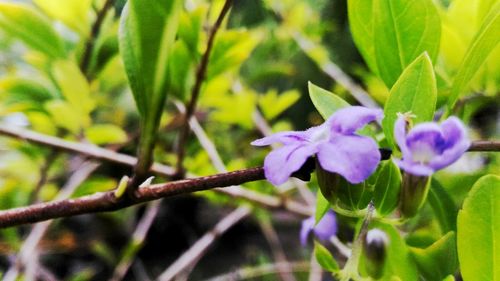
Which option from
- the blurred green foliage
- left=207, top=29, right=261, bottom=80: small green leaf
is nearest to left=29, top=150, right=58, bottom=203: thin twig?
the blurred green foliage

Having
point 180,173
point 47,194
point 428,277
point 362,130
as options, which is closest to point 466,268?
point 428,277

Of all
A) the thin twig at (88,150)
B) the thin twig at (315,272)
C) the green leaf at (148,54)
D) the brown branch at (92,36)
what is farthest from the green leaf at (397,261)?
the thin twig at (315,272)

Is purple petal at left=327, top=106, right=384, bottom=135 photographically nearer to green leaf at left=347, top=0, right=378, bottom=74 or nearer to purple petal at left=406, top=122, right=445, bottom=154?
purple petal at left=406, top=122, right=445, bottom=154

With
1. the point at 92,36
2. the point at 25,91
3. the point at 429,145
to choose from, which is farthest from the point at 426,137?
the point at 25,91

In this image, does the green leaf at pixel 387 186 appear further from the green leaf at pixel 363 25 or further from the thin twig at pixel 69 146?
the thin twig at pixel 69 146

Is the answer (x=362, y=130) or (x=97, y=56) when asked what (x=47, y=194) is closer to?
(x=97, y=56)

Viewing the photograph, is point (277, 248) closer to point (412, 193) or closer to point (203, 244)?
point (203, 244)

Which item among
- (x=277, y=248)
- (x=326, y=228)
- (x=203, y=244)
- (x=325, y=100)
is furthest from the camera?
(x=277, y=248)
